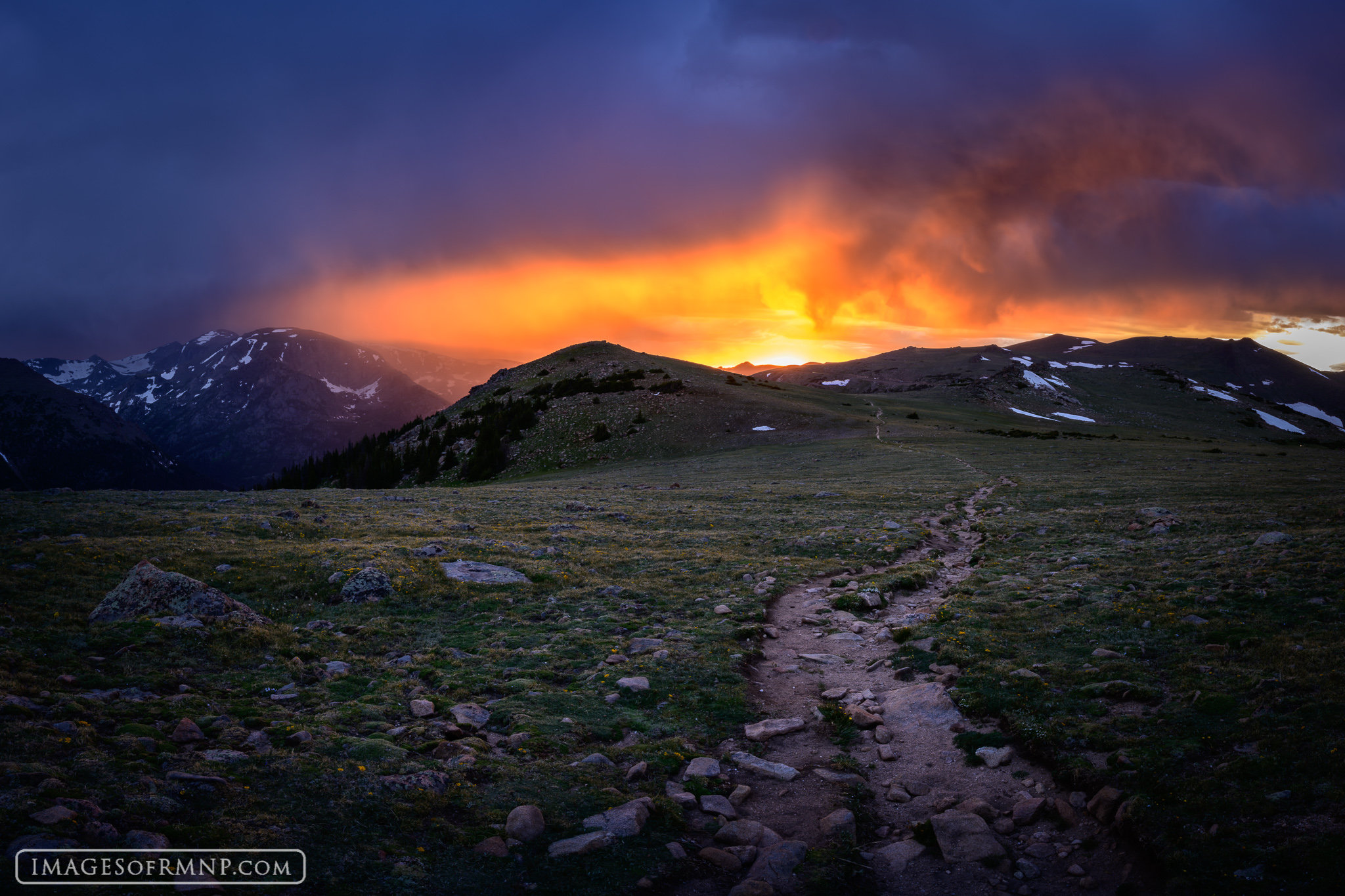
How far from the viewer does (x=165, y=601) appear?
1173 centimetres

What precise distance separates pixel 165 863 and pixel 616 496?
31.3 m

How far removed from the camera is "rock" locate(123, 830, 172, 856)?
5523mm

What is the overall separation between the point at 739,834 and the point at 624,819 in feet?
4.55

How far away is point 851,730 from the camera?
32.0 ft

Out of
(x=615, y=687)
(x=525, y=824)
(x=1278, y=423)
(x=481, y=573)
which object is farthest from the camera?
(x=1278, y=423)

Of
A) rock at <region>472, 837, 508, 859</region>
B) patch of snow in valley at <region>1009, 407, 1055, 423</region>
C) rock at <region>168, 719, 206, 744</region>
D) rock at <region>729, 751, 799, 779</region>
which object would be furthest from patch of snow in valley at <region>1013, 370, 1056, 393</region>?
rock at <region>168, 719, 206, 744</region>

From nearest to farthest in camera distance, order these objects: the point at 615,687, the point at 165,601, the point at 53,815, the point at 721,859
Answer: the point at 53,815 < the point at 721,859 < the point at 615,687 < the point at 165,601

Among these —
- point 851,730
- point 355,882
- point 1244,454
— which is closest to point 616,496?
point 851,730

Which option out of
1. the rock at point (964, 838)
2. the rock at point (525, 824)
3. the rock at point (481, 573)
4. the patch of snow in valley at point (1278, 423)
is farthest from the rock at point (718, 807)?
the patch of snow in valley at point (1278, 423)

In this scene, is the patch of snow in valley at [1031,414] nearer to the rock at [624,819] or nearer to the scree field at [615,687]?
the scree field at [615,687]

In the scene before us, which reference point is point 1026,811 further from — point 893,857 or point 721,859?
point 721,859

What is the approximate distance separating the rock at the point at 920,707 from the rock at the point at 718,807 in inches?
140

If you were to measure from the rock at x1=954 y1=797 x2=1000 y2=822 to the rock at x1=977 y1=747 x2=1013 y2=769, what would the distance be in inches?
35.0

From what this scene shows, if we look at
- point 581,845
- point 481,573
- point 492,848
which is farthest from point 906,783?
point 481,573
